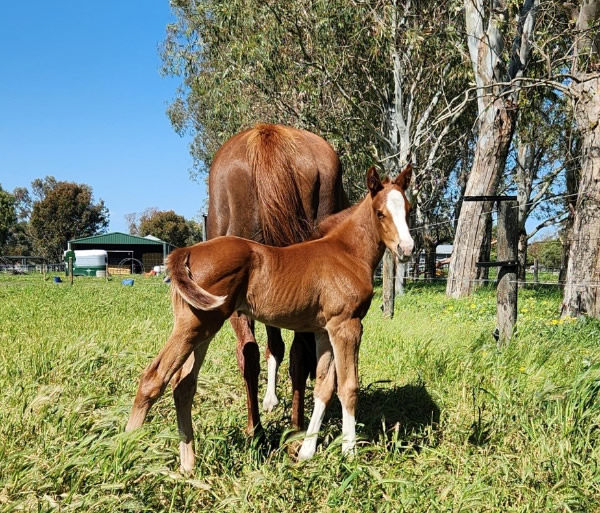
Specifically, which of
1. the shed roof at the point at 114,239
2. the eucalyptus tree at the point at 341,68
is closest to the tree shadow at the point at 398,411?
the eucalyptus tree at the point at 341,68

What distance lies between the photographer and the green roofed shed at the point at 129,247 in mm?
52469

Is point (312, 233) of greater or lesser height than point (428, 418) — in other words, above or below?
above

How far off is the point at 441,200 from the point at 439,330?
22375mm

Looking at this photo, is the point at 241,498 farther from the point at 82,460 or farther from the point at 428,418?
the point at 428,418

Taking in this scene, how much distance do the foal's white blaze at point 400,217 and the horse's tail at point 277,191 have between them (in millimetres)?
796

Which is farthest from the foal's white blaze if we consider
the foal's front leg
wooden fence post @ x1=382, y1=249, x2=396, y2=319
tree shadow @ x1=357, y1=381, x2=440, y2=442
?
wooden fence post @ x1=382, y1=249, x2=396, y2=319

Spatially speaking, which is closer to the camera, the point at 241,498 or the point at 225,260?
the point at 241,498

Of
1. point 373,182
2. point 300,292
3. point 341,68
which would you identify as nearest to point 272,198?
point 373,182

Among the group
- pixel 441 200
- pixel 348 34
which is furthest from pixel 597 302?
pixel 441 200

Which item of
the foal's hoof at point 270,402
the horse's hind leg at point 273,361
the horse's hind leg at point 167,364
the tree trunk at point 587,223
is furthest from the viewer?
the tree trunk at point 587,223

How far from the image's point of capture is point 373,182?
324cm

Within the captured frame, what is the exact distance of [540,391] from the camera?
363 centimetres

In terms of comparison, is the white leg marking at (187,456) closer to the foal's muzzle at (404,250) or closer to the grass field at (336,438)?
the grass field at (336,438)

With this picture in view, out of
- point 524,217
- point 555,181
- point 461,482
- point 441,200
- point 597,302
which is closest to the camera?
point 461,482
